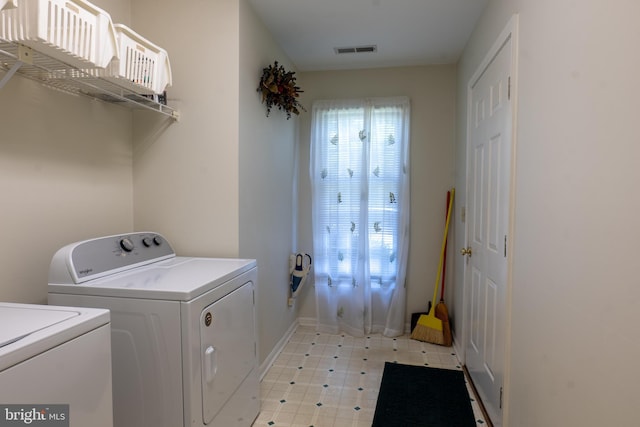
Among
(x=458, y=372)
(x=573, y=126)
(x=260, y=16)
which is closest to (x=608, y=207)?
(x=573, y=126)

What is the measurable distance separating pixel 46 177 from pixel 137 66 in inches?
26.2

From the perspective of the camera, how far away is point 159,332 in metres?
1.41

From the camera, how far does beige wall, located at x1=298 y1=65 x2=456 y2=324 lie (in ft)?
10.8

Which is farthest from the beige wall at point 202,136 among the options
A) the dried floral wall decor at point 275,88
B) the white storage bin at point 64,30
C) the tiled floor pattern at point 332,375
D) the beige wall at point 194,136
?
the tiled floor pattern at point 332,375

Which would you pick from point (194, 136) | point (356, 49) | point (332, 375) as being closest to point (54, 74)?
point (194, 136)

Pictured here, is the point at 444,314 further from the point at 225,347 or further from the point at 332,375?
the point at 225,347

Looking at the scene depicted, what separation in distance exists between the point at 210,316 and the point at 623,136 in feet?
4.97

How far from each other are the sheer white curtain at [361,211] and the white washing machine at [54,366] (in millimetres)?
2478

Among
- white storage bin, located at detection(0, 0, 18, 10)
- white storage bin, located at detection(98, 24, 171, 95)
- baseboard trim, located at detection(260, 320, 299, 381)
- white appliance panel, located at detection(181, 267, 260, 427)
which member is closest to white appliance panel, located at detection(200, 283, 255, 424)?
white appliance panel, located at detection(181, 267, 260, 427)

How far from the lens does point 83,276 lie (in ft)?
4.93

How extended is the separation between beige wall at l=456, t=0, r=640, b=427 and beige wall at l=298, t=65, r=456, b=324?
5.34 feet

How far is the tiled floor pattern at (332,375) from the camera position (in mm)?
2127

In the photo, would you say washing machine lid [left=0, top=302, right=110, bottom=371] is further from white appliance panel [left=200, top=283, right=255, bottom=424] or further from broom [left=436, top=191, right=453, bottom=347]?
broom [left=436, top=191, right=453, bottom=347]

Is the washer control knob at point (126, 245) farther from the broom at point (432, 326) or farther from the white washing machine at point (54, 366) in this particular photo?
the broom at point (432, 326)
